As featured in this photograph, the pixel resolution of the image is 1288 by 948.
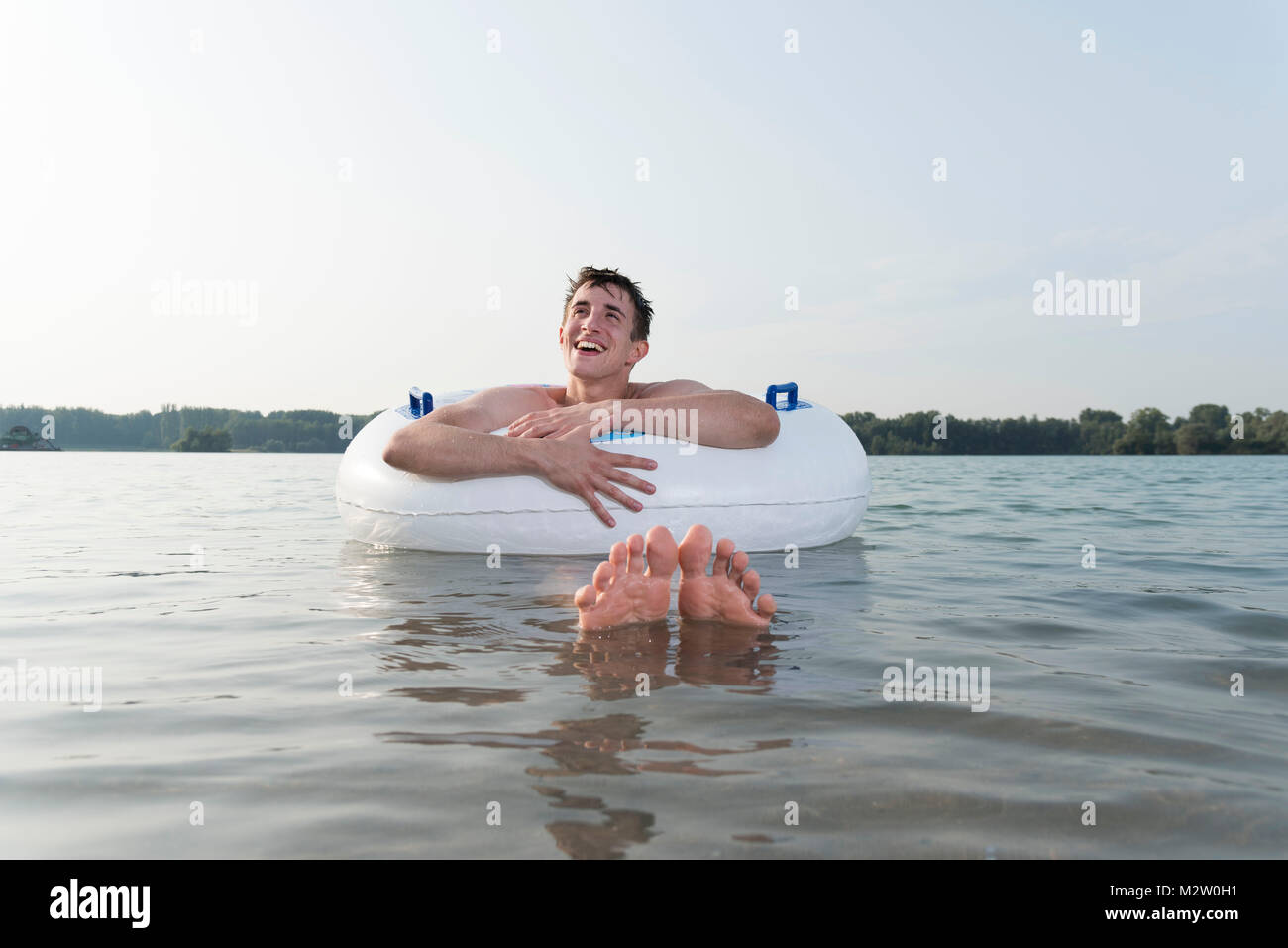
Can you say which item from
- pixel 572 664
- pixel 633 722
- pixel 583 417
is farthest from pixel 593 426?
pixel 633 722

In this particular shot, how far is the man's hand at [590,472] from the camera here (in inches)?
166

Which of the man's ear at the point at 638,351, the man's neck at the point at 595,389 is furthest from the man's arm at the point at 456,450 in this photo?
the man's ear at the point at 638,351

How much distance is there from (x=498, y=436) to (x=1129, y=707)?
9.87 ft

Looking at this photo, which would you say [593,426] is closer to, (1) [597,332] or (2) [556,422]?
(2) [556,422]

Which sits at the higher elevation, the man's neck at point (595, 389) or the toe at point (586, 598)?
the man's neck at point (595, 389)

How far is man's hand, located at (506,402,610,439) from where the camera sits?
450cm

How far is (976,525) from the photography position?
6.70 metres

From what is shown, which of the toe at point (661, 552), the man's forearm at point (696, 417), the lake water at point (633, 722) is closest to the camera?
the lake water at point (633, 722)

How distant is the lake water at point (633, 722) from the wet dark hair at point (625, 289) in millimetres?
1659

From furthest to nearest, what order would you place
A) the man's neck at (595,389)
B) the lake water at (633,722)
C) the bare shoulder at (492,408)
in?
the man's neck at (595,389), the bare shoulder at (492,408), the lake water at (633,722)

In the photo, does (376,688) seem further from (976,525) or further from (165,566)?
(976,525)

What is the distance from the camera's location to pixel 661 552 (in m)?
2.65

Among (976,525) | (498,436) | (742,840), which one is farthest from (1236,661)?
(976,525)

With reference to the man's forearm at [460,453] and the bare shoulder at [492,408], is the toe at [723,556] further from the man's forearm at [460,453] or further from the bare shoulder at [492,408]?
the bare shoulder at [492,408]
